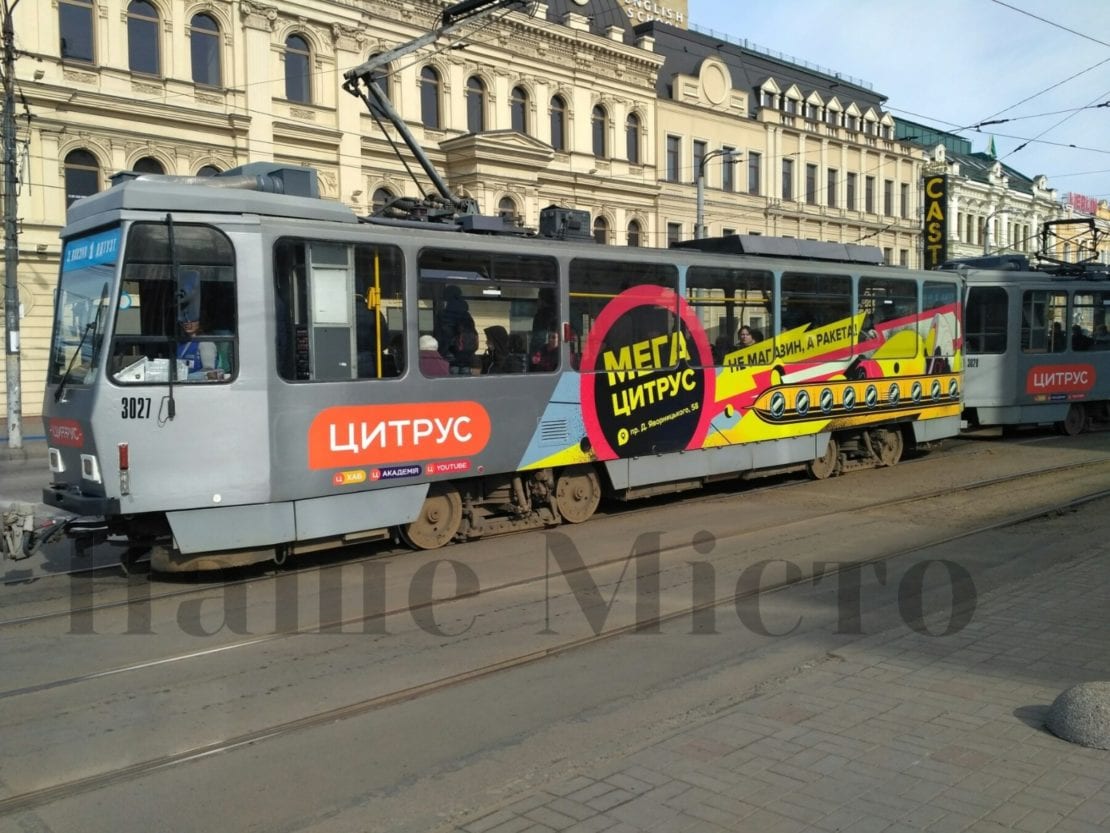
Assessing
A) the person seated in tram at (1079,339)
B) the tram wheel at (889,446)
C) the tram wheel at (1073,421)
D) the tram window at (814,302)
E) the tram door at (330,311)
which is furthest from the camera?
the tram wheel at (1073,421)

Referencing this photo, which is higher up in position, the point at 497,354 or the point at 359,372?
the point at 497,354

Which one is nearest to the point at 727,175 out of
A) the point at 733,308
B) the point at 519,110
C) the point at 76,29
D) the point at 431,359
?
the point at 519,110

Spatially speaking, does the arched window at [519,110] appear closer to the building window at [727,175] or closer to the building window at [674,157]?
the building window at [674,157]

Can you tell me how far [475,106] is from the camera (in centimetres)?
3588

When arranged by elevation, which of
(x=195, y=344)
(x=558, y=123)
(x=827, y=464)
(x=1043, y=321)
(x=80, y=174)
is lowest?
(x=827, y=464)

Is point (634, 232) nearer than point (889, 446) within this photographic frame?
No

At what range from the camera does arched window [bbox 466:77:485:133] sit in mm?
35562

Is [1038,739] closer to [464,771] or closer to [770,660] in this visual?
[770,660]

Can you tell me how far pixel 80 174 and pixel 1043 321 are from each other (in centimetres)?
2435

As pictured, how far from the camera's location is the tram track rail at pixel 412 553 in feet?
24.6

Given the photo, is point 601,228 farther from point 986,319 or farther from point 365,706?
point 365,706

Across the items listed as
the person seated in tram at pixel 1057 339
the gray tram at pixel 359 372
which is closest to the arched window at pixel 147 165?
the gray tram at pixel 359 372

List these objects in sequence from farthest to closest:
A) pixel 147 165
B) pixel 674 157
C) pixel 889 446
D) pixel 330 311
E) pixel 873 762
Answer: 1. pixel 674 157
2. pixel 147 165
3. pixel 889 446
4. pixel 330 311
5. pixel 873 762

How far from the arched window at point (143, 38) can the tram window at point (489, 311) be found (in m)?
22.4
